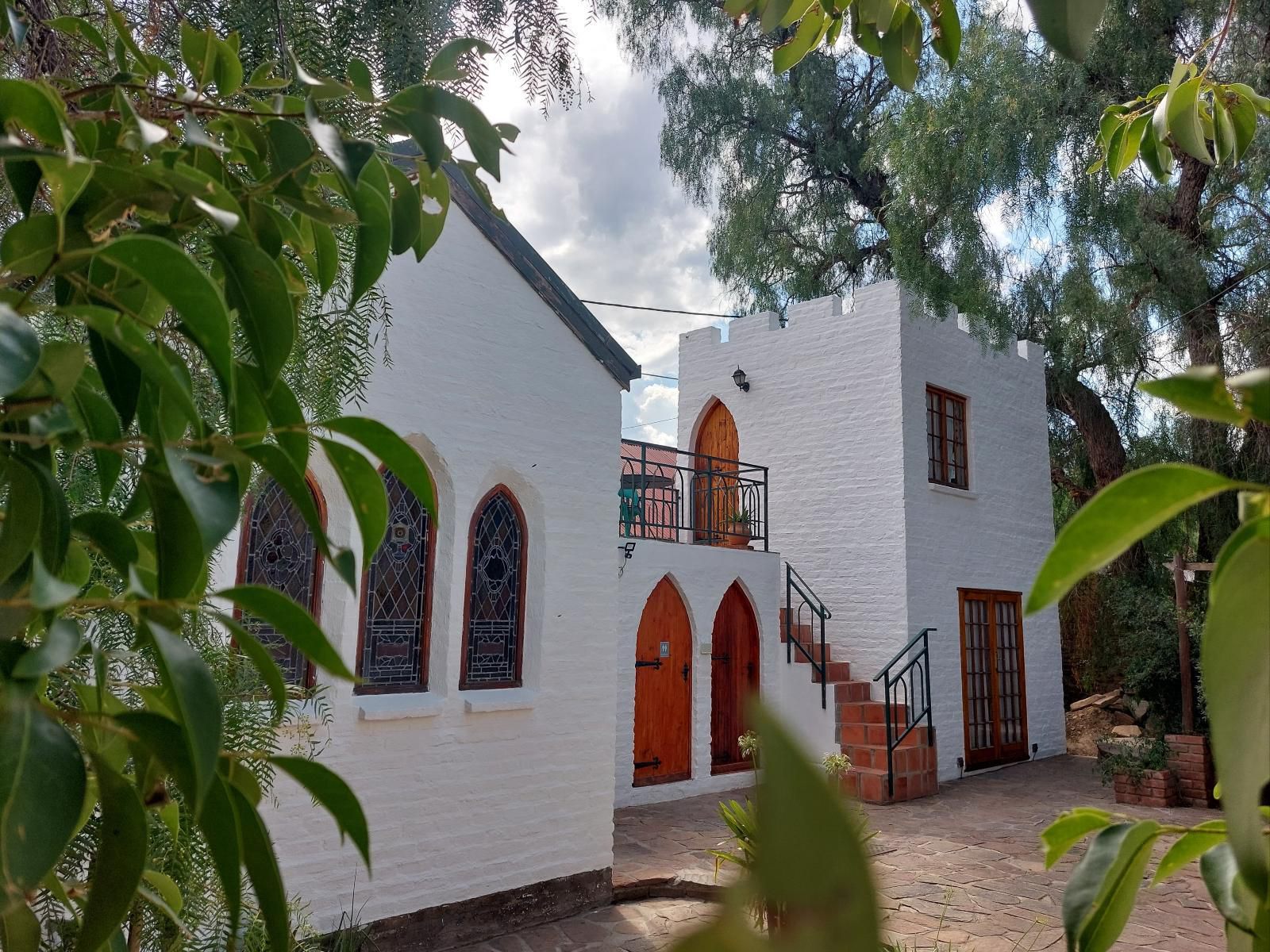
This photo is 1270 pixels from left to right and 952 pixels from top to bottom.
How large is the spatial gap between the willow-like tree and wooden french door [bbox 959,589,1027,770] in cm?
204

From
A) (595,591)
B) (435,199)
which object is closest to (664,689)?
(595,591)

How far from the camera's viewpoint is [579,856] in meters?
5.14

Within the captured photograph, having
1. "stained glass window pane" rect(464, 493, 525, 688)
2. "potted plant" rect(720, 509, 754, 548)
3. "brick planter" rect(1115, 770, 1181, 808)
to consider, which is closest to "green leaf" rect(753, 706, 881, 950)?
"stained glass window pane" rect(464, 493, 525, 688)

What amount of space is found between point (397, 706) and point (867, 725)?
5.08m

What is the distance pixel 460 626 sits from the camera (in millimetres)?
4875

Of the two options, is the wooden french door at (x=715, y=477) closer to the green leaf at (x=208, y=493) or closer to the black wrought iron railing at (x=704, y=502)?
the black wrought iron railing at (x=704, y=502)

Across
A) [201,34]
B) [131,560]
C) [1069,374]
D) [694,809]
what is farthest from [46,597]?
[1069,374]

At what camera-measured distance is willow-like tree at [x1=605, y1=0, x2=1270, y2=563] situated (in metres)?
8.92

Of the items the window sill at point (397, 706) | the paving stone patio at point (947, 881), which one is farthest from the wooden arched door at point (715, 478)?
the window sill at point (397, 706)

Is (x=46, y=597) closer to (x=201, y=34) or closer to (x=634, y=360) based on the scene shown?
(x=201, y=34)

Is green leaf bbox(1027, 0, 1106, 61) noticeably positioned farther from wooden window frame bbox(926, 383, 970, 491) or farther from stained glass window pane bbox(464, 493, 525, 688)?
wooden window frame bbox(926, 383, 970, 491)

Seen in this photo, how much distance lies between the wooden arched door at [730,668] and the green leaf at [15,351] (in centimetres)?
835

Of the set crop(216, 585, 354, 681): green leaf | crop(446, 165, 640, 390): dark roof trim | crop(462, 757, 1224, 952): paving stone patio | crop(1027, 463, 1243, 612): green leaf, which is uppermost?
crop(446, 165, 640, 390): dark roof trim

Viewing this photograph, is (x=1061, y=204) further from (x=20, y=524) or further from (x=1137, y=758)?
(x=20, y=524)
